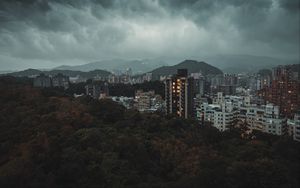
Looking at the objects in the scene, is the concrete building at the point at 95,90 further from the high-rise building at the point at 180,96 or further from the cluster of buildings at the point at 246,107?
the high-rise building at the point at 180,96

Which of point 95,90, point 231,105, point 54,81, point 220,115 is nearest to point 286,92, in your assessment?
point 231,105

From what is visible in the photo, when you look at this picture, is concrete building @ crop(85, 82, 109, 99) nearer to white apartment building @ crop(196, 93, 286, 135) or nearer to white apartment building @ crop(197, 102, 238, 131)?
white apartment building @ crop(196, 93, 286, 135)

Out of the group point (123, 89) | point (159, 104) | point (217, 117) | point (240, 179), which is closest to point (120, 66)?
point (123, 89)

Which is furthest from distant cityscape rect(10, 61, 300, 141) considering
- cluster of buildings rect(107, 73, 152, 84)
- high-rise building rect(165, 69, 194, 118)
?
cluster of buildings rect(107, 73, 152, 84)

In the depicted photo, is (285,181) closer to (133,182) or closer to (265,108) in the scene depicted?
(133,182)

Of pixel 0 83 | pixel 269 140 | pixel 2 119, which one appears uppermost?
pixel 0 83

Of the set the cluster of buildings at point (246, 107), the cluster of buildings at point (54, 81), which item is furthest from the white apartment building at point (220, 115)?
the cluster of buildings at point (54, 81)
